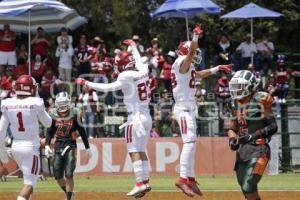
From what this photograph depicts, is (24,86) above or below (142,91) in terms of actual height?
above

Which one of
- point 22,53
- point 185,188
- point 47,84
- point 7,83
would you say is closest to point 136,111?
point 185,188

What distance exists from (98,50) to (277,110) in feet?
20.5

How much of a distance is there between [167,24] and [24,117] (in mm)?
27795

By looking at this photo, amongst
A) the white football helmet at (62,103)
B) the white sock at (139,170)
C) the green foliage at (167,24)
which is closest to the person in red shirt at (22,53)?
the green foliage at (167,24)

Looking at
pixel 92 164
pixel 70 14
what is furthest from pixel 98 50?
pixel 92 164

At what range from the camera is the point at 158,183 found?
23.6 m

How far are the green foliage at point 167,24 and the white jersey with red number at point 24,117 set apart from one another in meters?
23.5

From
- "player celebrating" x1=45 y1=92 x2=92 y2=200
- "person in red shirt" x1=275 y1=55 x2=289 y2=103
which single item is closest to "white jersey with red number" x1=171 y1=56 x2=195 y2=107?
"player celebrating" x1=45 y1=92 x2=92 y2=200

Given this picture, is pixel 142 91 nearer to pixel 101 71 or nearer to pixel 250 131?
pixel 250 131

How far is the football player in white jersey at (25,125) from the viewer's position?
15.0 meters

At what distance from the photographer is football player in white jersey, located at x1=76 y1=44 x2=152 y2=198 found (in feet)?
54.2

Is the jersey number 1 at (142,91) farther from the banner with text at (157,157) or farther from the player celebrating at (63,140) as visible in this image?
the banner with text at (157,157)

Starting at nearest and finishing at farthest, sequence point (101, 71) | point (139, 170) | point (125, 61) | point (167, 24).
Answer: point (139, 170) → point (125, 61) → point (101, 71) → point (167, 24)

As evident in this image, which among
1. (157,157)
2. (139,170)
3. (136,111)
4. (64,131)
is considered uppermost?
(136,111)
